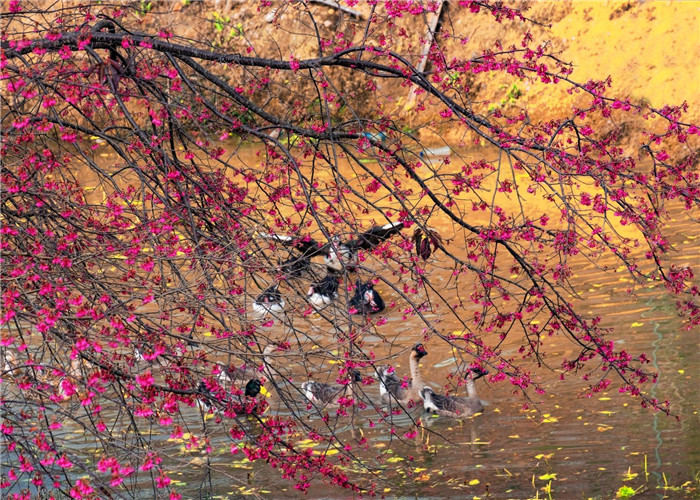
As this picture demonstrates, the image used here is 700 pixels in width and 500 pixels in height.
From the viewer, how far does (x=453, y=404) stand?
779 centimetres

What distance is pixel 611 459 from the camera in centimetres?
649

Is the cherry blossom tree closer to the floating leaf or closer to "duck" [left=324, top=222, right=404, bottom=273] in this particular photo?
"duck" [left=324, top=222, right=404, bottom=273]

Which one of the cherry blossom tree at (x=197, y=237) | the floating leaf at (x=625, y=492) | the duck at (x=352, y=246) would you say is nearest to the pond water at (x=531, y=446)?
the floating leaf at (x=625, y=492)

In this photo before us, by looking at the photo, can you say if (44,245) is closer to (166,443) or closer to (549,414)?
(166,443)

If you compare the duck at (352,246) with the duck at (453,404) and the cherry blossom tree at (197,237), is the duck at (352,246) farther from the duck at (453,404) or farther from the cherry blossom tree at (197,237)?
the duck at (453,404)

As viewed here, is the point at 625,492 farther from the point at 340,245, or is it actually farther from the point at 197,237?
the point at 197,237

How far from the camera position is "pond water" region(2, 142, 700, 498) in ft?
20.4

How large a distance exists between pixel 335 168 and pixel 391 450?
10.8 ft

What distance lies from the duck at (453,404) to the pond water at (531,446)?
0.09 meters

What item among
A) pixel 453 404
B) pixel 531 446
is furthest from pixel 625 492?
pixel 453 404

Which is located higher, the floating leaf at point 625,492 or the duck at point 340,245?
the duck at point 340,245

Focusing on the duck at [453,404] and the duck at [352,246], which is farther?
the duck at [453,404]

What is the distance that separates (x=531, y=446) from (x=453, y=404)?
3.48 feet

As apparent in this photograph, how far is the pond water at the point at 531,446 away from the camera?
6227 mm
